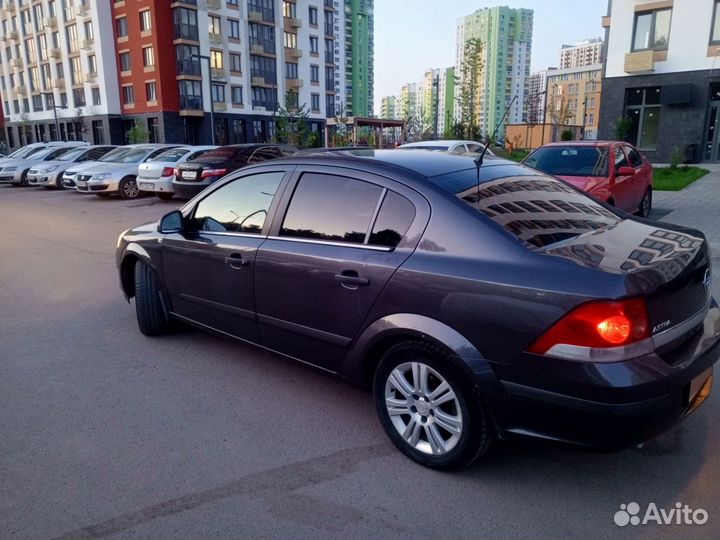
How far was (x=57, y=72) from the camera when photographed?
5550 centimetres

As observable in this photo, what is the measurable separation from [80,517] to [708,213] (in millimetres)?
12466

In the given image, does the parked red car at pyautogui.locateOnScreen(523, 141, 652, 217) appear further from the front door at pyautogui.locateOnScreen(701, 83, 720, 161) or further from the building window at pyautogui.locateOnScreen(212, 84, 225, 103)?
the building window at pyautogui.locateOnScreen(212, 84, 225, 103)

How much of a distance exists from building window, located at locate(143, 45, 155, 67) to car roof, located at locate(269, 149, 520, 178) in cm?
4845

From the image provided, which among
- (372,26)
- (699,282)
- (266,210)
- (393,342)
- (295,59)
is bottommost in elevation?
(393,342)

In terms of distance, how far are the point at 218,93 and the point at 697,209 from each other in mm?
44698

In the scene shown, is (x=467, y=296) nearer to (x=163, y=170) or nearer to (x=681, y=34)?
(x=163, y=170)

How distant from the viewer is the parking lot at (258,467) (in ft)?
8.51

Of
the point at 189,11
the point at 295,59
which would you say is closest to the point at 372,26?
the point at 295,59

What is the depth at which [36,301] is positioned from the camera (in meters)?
6.30

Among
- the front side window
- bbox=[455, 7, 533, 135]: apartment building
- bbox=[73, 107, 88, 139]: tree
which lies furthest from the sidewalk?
bbox=[455, 7, 533, 135]: apartment building

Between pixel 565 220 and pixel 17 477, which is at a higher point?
pixel 565 220

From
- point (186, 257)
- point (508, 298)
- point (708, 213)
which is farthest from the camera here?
point (708, 213)

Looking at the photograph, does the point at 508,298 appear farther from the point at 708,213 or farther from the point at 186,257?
the point at 708,213

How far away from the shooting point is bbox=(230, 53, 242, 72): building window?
5028 centimetres
